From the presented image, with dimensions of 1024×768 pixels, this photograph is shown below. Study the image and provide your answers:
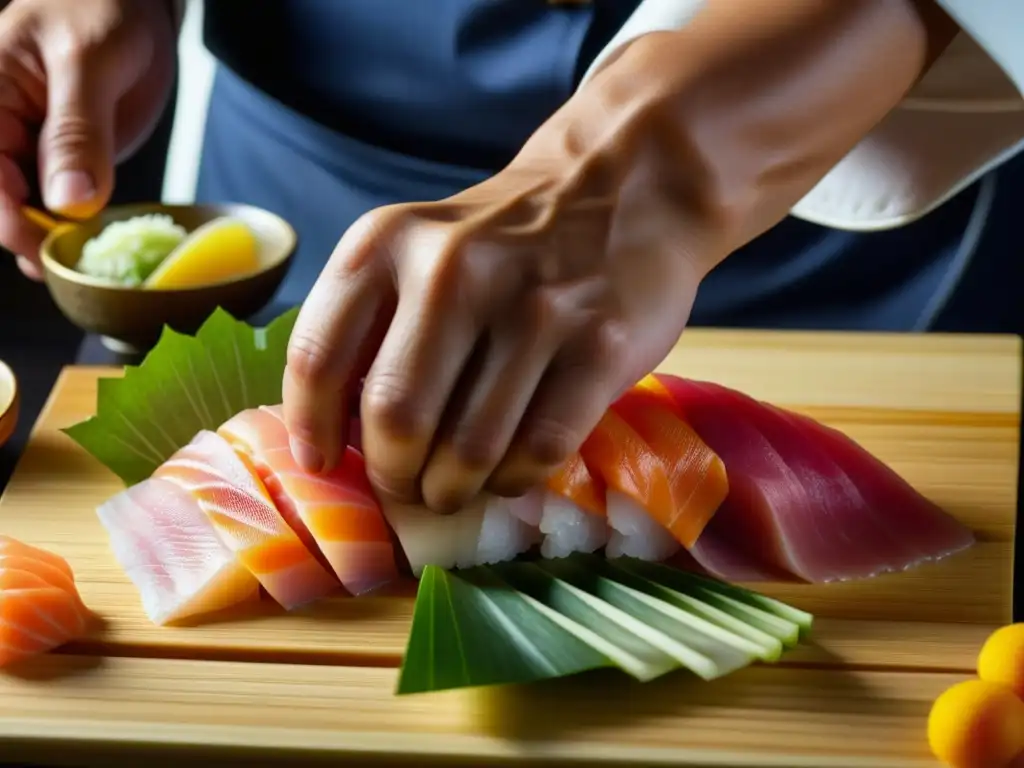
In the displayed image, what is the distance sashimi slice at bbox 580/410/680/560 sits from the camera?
1248 mm

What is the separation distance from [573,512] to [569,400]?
0.55 feet

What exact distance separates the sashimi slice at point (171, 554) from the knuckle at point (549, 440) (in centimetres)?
30

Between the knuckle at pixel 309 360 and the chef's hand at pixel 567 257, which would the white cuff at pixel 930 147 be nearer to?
the chef's hand at pixel 567 257

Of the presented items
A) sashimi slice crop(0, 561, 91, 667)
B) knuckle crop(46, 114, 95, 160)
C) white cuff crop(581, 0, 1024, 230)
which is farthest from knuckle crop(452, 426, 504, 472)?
knuckle crop(46, 114, 95, 160)

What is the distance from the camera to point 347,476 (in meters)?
1.27

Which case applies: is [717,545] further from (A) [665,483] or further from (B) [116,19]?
(B) [116,19]

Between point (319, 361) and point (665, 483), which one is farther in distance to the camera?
point (665, 483)

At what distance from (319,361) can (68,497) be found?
1.46ft

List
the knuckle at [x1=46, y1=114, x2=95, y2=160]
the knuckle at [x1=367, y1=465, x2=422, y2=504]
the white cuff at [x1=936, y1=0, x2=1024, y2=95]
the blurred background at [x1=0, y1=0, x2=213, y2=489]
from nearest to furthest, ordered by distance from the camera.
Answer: the knuckle at [x1=367, y1=465, x2=422, y2=504], the white cuff at [x1=936, y1=0, x2=1024, y2=95], the knuckle at [x1=46, y1=114, x2=95, y2=160], the blurred background at [x1=0, y1=0, x2=213, y2=489]

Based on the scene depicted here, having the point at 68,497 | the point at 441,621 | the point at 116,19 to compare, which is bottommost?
the point at 68,497

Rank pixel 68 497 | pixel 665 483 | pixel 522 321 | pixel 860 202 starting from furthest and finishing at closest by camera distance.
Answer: pixel 860 202
pixel 68 497
pixel 665 483
pixel 522 321

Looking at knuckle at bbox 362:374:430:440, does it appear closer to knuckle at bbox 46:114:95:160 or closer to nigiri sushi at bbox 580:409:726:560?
nigiri sushi at bbox 580:409:726:560

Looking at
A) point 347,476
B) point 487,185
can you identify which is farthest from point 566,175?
point 347,476

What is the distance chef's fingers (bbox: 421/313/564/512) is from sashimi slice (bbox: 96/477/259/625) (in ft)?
0.82
